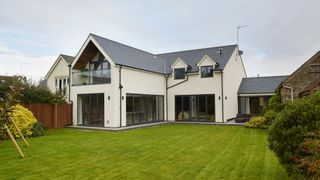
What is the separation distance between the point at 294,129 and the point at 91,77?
62.8ft

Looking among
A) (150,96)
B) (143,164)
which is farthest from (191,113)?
(143,164)

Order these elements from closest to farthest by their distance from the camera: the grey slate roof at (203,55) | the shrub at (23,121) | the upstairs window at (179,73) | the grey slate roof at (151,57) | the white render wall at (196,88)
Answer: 1. the shrub at (23,121)
2. the grey slate roof at (151,57)
3. the white render wall at (196,88)
4. the grey slate roof at (203,55)
5. the upstairs window at (179,73)

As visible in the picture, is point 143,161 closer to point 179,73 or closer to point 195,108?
point 195,108

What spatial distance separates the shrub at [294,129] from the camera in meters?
6.19

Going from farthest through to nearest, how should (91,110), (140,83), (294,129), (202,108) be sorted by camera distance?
(202,108) → (140,83) → (91,110) → (294,129)

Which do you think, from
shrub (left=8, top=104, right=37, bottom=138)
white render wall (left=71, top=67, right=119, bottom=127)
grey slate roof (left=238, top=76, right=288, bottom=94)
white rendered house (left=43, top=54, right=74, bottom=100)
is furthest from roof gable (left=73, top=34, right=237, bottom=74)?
shrub (left=8, top=104, right=37, bottom=138)

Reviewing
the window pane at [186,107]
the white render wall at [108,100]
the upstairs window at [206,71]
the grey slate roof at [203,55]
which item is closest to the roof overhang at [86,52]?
the white render wall at [108,100]

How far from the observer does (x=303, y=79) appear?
20.5 metres

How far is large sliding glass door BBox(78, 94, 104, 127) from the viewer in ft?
74.3

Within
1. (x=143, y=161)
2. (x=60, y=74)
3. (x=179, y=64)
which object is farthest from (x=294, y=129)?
(x=60, y=74)

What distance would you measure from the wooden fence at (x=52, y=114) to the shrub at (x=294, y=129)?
17897 millimetres

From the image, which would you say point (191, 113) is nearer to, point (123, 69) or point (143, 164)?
point (123, 69)

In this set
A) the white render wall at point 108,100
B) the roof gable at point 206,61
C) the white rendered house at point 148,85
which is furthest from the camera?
the roof gable at point 206,61

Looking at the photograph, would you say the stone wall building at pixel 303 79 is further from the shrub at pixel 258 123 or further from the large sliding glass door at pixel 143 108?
the large sliding glass door at pixel 143 108
